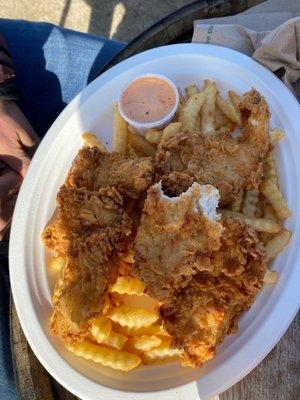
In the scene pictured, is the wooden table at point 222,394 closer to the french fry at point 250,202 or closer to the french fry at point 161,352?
the french fry at point 161,352

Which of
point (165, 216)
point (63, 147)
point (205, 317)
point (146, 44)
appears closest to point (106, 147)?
point (63, 147)

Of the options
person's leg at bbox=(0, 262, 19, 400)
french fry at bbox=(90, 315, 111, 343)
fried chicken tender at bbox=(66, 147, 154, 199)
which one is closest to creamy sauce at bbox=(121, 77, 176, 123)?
fried chicken tender at bbox=(66, 147, 154, 199)

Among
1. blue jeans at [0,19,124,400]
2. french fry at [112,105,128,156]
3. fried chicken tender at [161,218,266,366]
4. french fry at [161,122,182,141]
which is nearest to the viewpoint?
fried chicken tender at [161,218,266,366]

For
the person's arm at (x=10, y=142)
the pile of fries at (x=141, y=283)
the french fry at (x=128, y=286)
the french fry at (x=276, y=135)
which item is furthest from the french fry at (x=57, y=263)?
the french fry at (x=276, y=135)

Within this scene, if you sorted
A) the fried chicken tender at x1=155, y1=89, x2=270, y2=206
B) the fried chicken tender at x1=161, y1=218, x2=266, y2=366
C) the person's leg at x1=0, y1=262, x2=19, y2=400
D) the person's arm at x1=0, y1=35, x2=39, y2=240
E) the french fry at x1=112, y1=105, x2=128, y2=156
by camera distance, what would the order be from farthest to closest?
the person's leg at x1=0, y1=262, x2=19, y2=400, the person's arm at x1=0, y1=35, x2=39, y2=240, the french fry at x1=112, y1=105, x2=128, y2=156, the fried chicken tender at x1=155, y1=89, x2=270, y2=206, the fried chicken tender at x1=161, y1=218, x2=266, y2=366

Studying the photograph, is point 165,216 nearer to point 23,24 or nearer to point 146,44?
point 146,44

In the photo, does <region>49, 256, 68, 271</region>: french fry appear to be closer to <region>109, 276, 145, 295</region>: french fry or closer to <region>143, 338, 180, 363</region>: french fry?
<region>109, 276, 145, 295</region>: french fry
